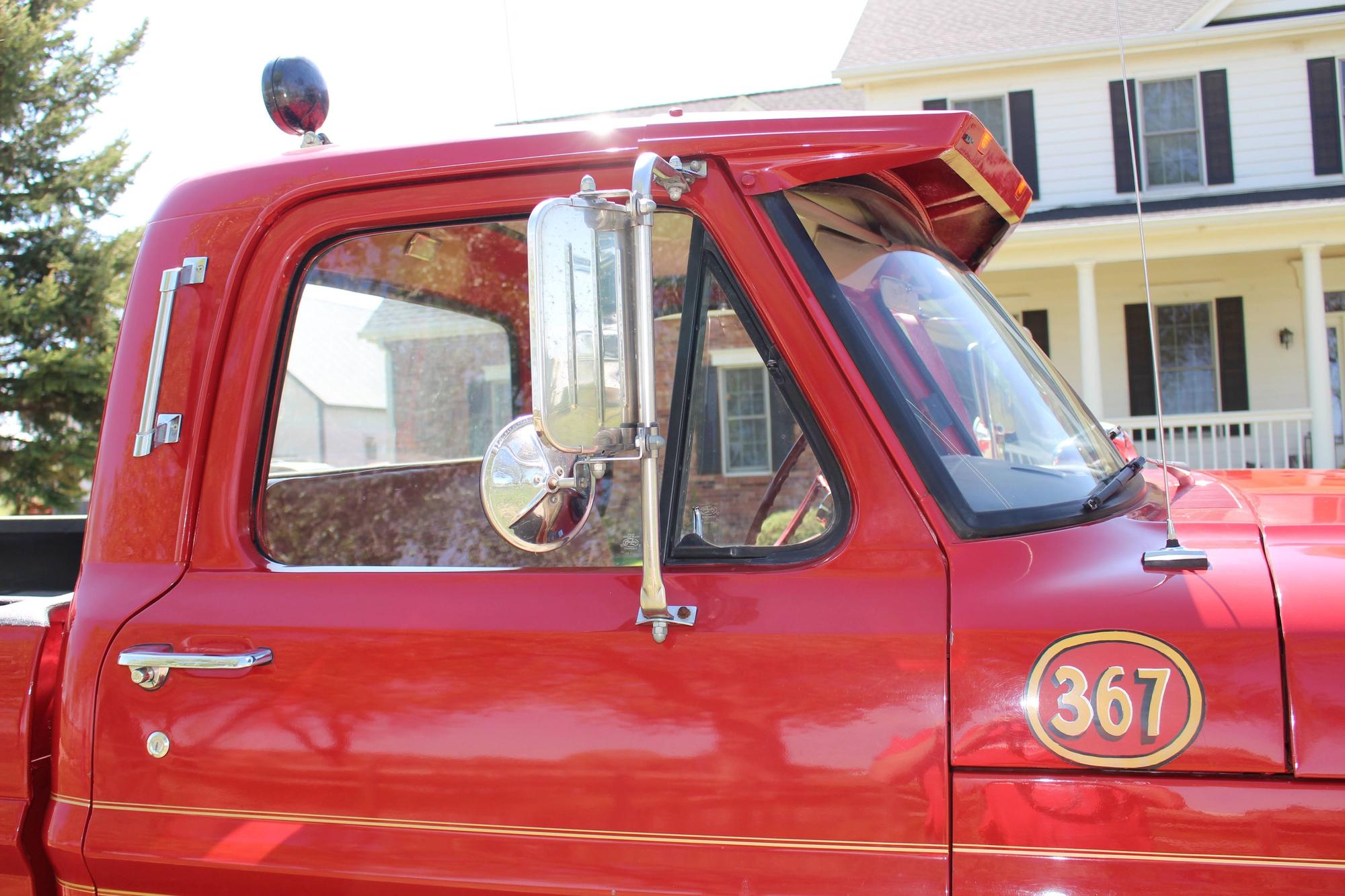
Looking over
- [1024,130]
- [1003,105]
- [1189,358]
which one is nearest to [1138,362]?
[1189,358]

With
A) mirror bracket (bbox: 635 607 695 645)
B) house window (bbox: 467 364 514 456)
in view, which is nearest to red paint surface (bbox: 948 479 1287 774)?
mirror bracket (bbox: 635 607 695 645)

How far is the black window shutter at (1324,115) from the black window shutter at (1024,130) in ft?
11.0

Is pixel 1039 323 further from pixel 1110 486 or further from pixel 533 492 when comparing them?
pixel 533 492

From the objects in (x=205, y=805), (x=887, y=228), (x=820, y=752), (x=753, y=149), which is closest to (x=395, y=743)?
(x=205, y=805)

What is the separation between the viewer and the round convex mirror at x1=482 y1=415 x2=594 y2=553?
1.51m

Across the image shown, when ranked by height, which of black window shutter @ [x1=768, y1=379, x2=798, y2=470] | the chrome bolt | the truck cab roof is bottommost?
the chrome bolt

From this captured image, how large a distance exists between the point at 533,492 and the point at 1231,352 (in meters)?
14.6

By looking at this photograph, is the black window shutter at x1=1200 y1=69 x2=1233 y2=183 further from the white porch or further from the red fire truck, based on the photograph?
the red fire truck

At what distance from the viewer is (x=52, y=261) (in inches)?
522

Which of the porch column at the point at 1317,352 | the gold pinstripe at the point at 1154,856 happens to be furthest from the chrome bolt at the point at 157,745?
the porch column at the point at 1317,352

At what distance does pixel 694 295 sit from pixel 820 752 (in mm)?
684

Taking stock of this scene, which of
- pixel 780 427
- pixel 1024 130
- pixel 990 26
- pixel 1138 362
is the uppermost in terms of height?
pixel 990 26

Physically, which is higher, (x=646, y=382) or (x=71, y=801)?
(x=646, y=382)

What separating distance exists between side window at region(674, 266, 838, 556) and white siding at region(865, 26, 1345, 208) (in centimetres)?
1338
